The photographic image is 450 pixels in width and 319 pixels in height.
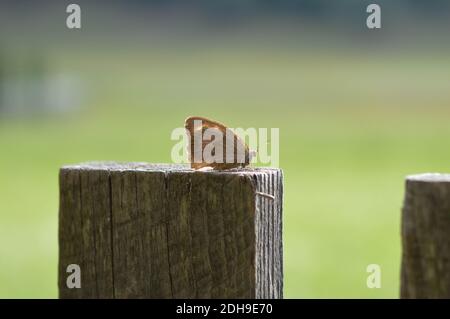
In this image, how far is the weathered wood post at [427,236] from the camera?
182 cm

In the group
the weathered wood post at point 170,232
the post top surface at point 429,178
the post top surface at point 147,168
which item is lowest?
the weathered wood post at point 170,232

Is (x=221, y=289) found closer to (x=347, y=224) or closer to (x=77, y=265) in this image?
(x=77, y=265)

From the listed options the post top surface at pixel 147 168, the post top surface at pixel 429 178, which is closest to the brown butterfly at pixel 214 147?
the post top surface at pixel 147 168

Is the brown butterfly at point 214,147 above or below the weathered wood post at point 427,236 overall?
above

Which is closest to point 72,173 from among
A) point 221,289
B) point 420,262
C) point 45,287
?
point 221,289

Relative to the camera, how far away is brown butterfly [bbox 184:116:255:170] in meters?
2.13

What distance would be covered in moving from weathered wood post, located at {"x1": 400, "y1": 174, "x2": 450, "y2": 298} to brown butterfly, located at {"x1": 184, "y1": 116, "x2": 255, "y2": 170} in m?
0.45

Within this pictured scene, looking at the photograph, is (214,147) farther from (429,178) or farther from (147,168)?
(429,178)

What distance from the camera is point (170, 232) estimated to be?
6.70ft

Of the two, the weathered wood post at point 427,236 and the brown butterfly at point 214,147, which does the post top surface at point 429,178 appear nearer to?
the weathered wood post at point 427,236

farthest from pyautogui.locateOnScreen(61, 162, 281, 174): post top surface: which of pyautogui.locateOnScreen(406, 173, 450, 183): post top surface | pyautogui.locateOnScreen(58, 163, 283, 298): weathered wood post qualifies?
pyautogui.locateOnScreen(406, 173, 450, 183): post top surface

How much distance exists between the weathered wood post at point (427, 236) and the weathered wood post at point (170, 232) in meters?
0.33

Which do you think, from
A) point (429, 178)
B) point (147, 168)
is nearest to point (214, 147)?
point (147, 168)

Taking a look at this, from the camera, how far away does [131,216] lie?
2.08 meters
